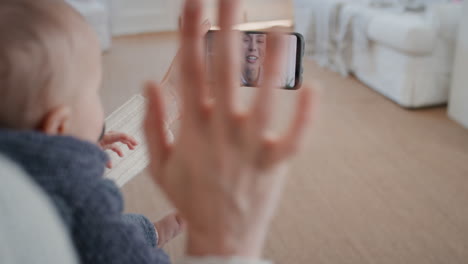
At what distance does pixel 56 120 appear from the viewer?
0.44m

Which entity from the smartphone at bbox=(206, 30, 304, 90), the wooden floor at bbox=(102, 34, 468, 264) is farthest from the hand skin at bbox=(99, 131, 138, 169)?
the wooden floor at bbox=(102, 34, 468, 264)

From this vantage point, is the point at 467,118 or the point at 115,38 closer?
the point at 467,118

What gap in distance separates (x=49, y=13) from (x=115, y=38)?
4.10 meters

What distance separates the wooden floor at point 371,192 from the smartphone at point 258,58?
73 cm

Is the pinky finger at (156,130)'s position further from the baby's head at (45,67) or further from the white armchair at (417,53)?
the white armchair at (417,53)

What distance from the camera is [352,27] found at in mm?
2928

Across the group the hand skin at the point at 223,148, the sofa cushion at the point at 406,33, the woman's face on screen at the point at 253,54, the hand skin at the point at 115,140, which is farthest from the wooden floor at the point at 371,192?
the hand skin at the point at 223,148

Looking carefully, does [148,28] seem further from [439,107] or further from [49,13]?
[49,13]

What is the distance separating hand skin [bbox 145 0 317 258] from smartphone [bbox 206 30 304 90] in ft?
1.07

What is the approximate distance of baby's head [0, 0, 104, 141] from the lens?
16.0 inches

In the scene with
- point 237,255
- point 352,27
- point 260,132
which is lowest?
point 352,27

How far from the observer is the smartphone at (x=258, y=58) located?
73cm

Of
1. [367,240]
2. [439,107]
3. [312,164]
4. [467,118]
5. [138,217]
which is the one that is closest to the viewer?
[138,217]

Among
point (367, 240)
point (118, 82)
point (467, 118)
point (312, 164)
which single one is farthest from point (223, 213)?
point (118, 82)
